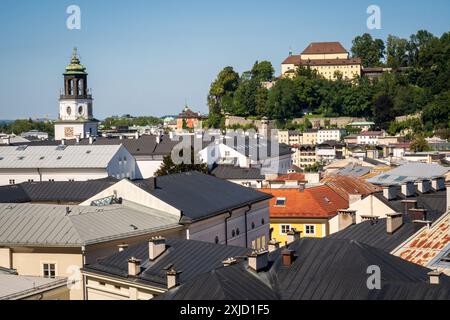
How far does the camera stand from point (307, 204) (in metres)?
34.7

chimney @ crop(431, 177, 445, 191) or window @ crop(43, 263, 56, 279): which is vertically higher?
chimney @ crop(431, 177, 445, 191)

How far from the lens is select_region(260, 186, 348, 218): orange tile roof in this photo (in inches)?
1347

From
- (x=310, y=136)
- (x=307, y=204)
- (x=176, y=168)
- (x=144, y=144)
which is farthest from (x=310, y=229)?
(x=310, y=136)

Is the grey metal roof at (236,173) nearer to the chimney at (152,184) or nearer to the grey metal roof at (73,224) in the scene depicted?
the chimney at (152,184)

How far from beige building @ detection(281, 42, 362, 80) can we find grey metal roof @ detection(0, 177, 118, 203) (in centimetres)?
9331

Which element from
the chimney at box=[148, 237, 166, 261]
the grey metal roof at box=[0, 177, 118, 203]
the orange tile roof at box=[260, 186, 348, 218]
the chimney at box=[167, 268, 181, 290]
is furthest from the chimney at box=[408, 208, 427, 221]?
the grey metal roof at box=[0, 177, 118, 203]

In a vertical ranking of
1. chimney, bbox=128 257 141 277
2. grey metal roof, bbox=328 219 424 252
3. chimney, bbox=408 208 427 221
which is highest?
chimney, bbox=408 208 427 221

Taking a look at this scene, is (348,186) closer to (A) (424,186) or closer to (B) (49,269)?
(A) (424,186)

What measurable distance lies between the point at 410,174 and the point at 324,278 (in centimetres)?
2795

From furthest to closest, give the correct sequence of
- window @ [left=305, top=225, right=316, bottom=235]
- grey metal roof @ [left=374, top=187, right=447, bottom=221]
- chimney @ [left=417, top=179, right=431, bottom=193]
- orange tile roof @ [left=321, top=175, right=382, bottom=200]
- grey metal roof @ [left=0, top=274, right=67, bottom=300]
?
orange tile roof @ [left=321, top=175, right=382, bottom=200]
window @ [left=305, top=225, right=316, bottom=235]
chimney @ [left=417, top=179, right=431, bottom=193]
grey metal roof @ [left=374, top=187, right=447, bottom=221]
grey metal roof @ [left=0, top=274, right=67, bottom=300]

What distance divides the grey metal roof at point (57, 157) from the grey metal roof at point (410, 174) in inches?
634

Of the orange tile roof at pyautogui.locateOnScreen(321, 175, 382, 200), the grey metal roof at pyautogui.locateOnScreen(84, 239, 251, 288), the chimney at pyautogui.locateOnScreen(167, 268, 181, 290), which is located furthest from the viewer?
Answer: the orange tile roof at pyautogui.locateOnScreen(321, 175, 382, 200)

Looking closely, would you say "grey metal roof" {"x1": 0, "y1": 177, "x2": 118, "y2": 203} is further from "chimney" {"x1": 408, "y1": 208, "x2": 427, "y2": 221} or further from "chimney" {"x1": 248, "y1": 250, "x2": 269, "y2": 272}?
"chimney" {"x1": 248, "y1": 250, "x2": 269, "y2": 272}

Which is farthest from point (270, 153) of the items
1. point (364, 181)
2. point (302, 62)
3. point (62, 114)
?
point (302, 62)
